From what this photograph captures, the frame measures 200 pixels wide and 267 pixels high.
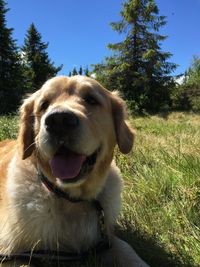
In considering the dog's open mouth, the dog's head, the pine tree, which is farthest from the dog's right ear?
the pine tree

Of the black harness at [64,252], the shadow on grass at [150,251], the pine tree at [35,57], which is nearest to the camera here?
the black harness at [64,252]

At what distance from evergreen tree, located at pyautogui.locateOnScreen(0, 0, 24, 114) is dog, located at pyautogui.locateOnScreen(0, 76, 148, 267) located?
1006 inches

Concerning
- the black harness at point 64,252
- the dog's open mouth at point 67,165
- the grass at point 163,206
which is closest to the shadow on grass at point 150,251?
the grass at point 163,206

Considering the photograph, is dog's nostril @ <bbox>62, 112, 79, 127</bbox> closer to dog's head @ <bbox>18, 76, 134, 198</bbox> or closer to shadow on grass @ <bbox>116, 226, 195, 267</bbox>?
dog's head @ <bbox>18, 76, 134, 198</bbox>

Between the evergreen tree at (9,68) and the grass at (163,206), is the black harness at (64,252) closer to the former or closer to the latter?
the grass at (163,206)

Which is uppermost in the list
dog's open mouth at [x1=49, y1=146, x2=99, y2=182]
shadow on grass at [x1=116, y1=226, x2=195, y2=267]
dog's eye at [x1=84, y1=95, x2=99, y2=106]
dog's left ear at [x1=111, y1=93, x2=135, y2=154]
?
dog's eye at [x1=84, y1=95, x2=99, y2=106]

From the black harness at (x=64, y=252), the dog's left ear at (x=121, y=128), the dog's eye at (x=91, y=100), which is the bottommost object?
the black harness at (x=64, y=252)

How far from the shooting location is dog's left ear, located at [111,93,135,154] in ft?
11.1

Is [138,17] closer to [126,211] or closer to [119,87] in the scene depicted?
[119,87]

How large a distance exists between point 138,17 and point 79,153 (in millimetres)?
25005

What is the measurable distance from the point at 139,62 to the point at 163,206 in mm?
23292

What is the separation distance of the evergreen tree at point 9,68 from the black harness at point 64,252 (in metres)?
25.9

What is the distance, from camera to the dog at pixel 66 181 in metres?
2.71

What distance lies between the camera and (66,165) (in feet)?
8.98
